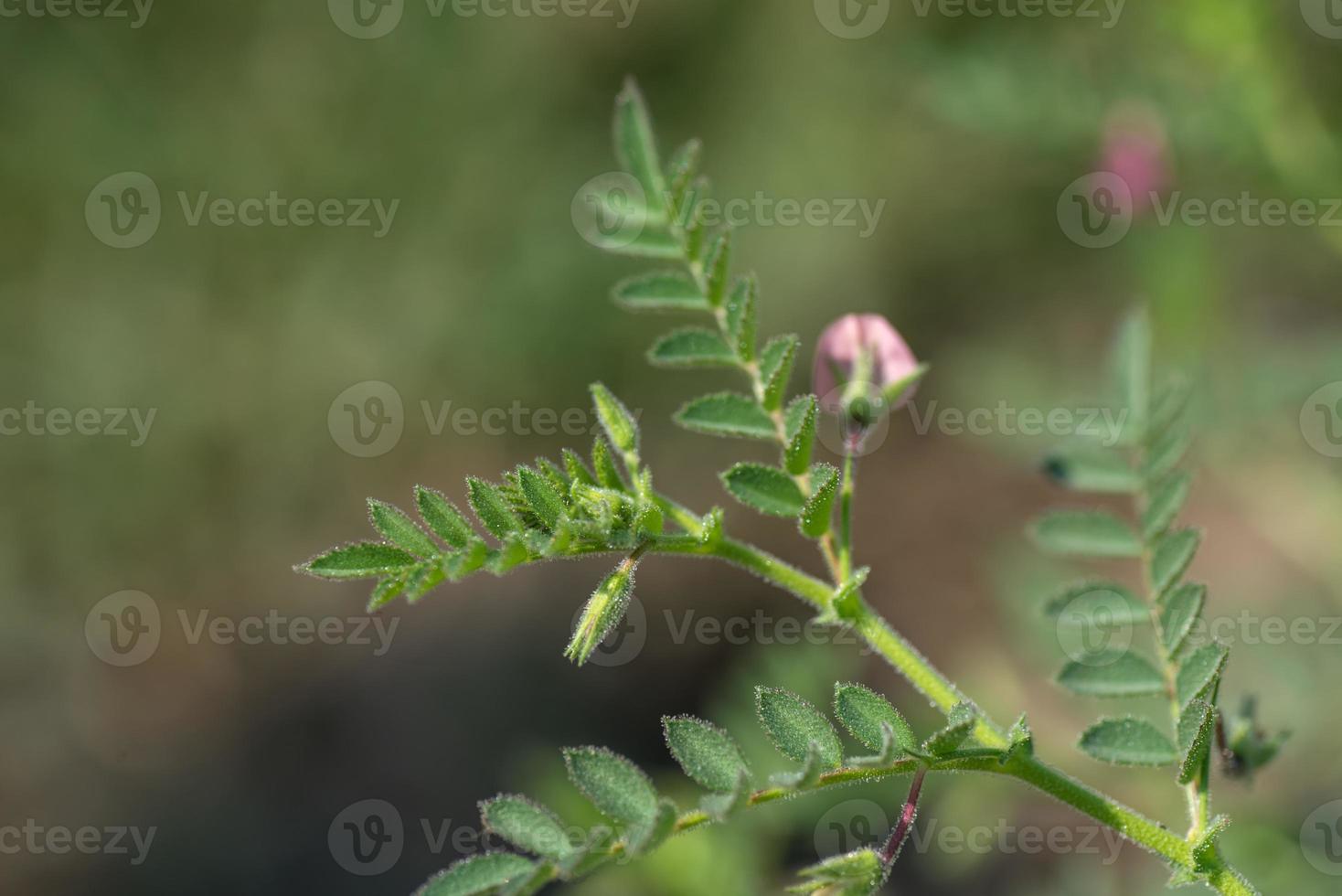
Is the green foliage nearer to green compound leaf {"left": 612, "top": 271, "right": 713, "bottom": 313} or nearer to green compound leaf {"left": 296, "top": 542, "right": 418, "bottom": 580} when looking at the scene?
green compound leaf {"left": 612, "top": 271, "right": 713, "bottom": 313}

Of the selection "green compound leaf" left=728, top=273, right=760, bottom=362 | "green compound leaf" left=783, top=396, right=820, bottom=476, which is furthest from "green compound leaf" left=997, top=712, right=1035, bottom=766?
"green compound leaf" left=728, top=273, right=760, bottom=362

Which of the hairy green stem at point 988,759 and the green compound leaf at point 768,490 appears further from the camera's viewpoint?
the green compound leaf at point 768,490

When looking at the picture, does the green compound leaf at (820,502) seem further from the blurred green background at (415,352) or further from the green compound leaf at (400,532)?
the blurred green background at (415,352)

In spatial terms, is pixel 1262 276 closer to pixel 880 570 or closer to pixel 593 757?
pixel 880 570

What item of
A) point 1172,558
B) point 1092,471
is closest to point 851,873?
point 1172,558

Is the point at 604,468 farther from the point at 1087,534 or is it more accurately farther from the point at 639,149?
the point at 1087,534

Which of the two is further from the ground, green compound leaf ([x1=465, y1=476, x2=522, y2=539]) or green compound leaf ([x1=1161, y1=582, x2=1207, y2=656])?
green compound leaf ([x1=465, y1=476, x2=522, y2=539])

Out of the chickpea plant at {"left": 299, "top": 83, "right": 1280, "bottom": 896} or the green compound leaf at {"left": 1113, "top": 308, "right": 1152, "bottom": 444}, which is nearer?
the chickpea plant at {"left": 299, "top": 83, "right": 1280, "bottom": 896}

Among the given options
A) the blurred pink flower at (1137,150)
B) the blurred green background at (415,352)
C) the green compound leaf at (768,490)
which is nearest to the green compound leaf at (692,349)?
the green compound leaf at (768,490)
